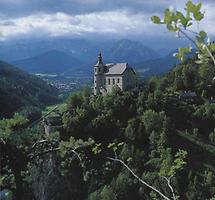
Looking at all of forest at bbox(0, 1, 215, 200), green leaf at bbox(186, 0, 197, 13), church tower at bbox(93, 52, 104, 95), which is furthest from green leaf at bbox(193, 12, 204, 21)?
church tower at bbox(93, 52, 104, 95)

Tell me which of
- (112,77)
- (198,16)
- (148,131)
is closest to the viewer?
(198,16)

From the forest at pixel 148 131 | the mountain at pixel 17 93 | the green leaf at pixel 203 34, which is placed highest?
the green leaf at pixel 203 34

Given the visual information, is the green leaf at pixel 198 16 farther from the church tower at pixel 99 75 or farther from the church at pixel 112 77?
the church tower at pixel 99 75

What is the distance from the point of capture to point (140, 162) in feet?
163

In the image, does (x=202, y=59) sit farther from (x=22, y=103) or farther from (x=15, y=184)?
(x=22, y=103)

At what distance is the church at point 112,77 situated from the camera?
58031mm

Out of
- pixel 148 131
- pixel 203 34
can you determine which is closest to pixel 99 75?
pixel 148 131

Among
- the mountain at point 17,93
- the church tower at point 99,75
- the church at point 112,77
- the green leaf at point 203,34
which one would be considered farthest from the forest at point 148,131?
the green leaf at point 203,34

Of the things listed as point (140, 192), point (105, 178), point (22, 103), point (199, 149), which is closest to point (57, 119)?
point (105, 178)

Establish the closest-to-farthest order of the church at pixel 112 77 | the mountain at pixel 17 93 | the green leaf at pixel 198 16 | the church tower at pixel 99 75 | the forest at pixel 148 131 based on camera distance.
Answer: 1. the green leaf at pixel 198 16
2. the forest at pixel 148 131
3. the church at pixel 112 77
4. the church tower at pixel 99 75
5. the mountain at pixel 17 93

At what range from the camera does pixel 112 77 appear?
5828cm

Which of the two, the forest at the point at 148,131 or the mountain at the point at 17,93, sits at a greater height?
the forest at the point at 148,131

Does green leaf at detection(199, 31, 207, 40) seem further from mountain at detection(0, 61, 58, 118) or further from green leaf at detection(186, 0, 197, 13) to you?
mountain at detection(0, 61, 58, 118)

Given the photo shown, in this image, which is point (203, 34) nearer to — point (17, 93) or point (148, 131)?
point (148, 131)
